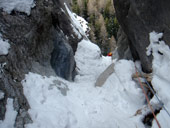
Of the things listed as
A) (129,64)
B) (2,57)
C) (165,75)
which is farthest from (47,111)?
(129,64)

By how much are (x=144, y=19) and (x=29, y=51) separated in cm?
520

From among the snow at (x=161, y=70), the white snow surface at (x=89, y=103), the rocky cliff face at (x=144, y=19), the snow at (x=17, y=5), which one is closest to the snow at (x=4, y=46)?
the white snow surface at (x=89, y=103)

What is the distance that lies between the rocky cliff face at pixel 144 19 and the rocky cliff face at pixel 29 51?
405 cm

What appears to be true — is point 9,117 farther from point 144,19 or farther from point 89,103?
point 144,19

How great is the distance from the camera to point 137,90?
18.2 feet

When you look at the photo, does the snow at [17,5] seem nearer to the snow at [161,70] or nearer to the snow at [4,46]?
the snow at [4,46]

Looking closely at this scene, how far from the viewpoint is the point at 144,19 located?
18.0 ft

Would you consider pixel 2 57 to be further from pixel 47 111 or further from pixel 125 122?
pixel 125 122

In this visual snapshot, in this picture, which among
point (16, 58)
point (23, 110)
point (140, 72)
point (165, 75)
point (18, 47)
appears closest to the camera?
point (23, 110)

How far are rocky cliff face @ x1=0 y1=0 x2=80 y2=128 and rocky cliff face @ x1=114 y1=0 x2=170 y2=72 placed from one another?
4.05m

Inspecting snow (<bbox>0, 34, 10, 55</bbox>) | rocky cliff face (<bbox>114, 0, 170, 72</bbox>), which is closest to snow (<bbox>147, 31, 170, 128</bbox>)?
rocky cliff face (<bbox>114, 0, 170, 72</bbox>)

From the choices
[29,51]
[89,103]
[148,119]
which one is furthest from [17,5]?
[148,119]

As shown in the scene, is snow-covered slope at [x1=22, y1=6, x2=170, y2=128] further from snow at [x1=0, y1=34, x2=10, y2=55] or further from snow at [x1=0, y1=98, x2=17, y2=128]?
snow at [x1=0, y1=34, x2=10, y2=55]

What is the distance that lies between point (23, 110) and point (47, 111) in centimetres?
70
